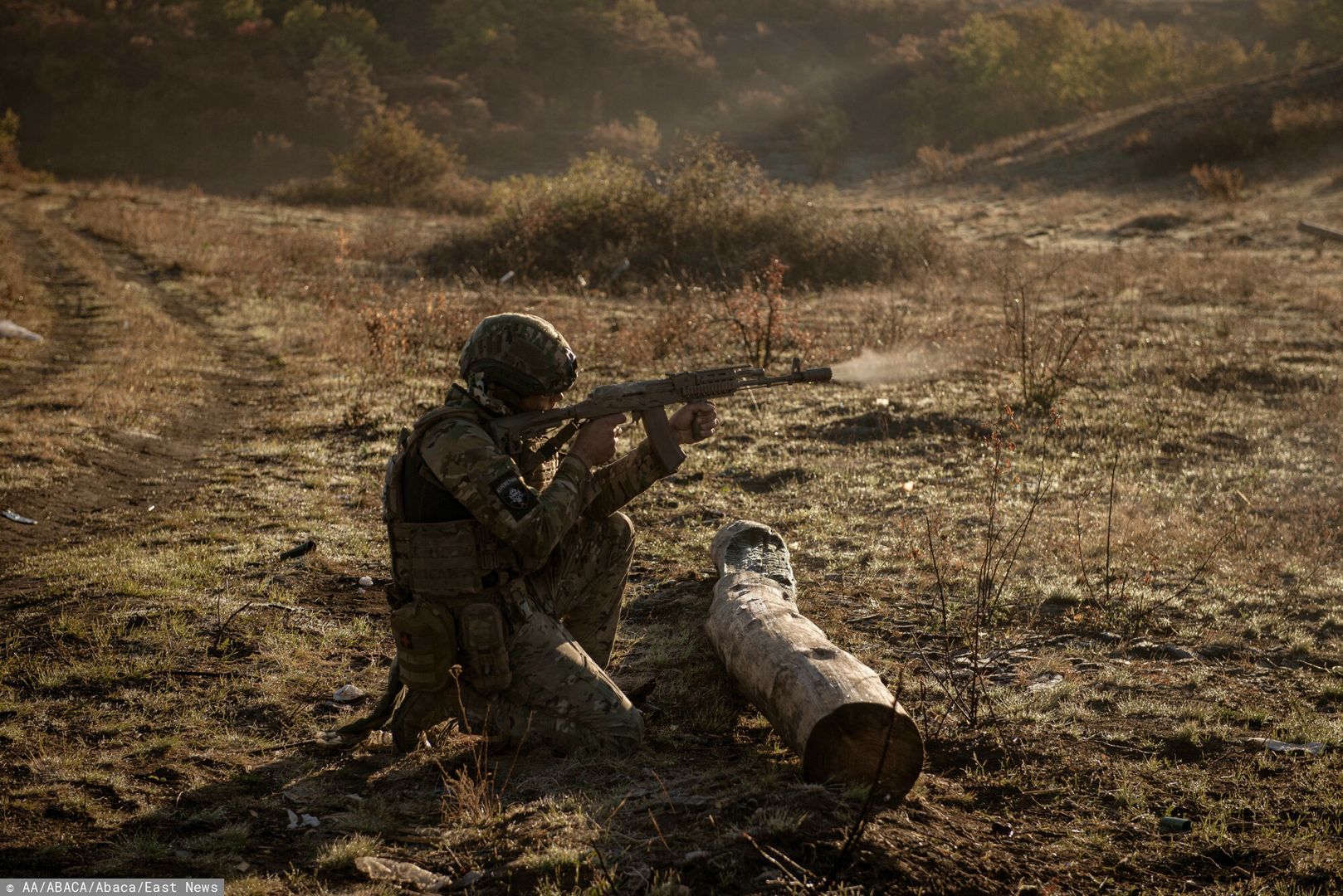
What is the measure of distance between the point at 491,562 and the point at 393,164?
90.4ft

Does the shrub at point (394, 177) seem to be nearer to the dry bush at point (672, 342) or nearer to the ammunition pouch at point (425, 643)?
the dry bush at point (672, 342)

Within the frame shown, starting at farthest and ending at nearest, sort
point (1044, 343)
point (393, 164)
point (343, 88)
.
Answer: point (343, 88) → point (393, 164) → point (1044, 343)

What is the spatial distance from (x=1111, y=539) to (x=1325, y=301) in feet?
32.8

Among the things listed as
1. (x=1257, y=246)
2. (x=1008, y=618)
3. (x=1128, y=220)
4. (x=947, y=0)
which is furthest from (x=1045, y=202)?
(x=947, y=0)

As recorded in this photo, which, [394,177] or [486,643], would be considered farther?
[394,177]

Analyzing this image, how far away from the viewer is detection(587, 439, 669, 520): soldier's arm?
4828 millimetres

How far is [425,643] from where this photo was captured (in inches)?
170

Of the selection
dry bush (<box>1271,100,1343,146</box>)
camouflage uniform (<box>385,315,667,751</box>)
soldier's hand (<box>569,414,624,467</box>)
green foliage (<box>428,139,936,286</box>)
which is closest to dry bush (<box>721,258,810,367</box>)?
green foliage (<box>428,139,936,286</box>)

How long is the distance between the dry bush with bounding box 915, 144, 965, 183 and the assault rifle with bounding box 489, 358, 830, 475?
33.1 metres

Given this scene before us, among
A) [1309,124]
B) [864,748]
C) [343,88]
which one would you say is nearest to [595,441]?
[864,748]

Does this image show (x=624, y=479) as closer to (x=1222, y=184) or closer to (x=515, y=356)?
(x=515, y=356)

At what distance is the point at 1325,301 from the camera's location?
→ 14906 millimetres

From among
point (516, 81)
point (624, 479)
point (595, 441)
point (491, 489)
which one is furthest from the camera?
point (516, 81)

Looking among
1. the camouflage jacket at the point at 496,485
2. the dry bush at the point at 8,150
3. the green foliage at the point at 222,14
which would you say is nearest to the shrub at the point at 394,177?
the dry bush at the point at 8,150
